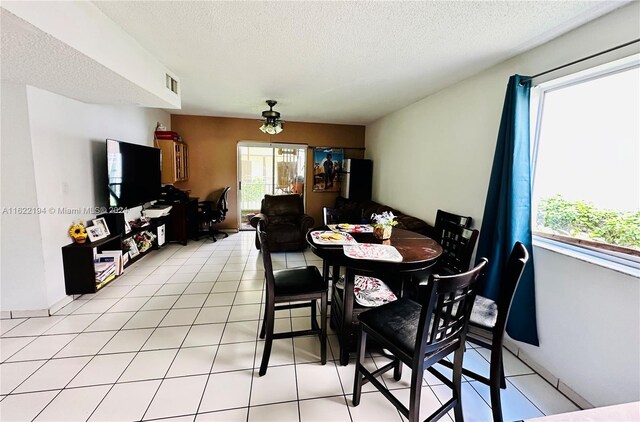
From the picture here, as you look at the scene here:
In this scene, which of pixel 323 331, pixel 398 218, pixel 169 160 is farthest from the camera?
pixel 169 160

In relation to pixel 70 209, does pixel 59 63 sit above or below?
above

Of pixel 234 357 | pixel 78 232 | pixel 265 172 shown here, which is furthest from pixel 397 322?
pixel 265 172

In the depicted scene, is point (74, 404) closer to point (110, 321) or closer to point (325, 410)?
point (110, 321)

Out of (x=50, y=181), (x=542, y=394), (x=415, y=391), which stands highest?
(x=50, y=181)

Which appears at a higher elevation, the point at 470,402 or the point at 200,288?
the point at 200,288

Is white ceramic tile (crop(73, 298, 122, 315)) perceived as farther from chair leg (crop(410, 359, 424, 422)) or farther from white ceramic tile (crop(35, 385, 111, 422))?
chair leg (crop(410, 359, 424, 422))

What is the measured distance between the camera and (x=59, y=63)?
69.4 inches

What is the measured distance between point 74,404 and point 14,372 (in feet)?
2.11

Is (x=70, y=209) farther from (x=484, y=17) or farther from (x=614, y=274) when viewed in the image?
(x=614, y=274)

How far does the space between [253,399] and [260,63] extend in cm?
272

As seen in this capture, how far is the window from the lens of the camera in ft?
5.12

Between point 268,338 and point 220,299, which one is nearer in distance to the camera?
point 268,338

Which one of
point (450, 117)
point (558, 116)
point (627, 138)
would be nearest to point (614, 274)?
point (627, 138)

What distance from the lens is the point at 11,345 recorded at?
2031 millimetres
